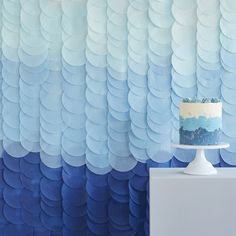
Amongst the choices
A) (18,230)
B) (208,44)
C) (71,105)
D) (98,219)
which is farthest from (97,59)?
(18,230)

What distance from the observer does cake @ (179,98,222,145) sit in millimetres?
1878

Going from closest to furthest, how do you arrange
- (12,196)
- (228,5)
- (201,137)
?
(201,137), (228,5), (12,196)

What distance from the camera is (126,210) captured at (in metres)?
2.18

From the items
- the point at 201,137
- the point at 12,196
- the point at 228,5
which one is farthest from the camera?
the point at 12,196

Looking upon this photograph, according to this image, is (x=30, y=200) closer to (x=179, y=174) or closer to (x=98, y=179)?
(x=98, y=179)

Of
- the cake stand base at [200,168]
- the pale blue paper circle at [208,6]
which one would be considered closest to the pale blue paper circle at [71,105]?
the cake stand base at [200,168]

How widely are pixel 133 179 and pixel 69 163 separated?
28 centimetres

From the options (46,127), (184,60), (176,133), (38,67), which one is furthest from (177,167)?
(38,67)

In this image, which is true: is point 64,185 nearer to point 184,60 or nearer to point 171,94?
point 171,94

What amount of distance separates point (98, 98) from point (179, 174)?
1.61ft

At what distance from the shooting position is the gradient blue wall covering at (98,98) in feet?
6.96

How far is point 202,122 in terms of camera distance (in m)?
1.88

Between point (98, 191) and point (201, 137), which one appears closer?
point (201, 137)

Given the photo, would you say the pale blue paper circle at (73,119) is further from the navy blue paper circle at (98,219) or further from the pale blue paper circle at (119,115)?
the navy blue paper circle at (98,219)
